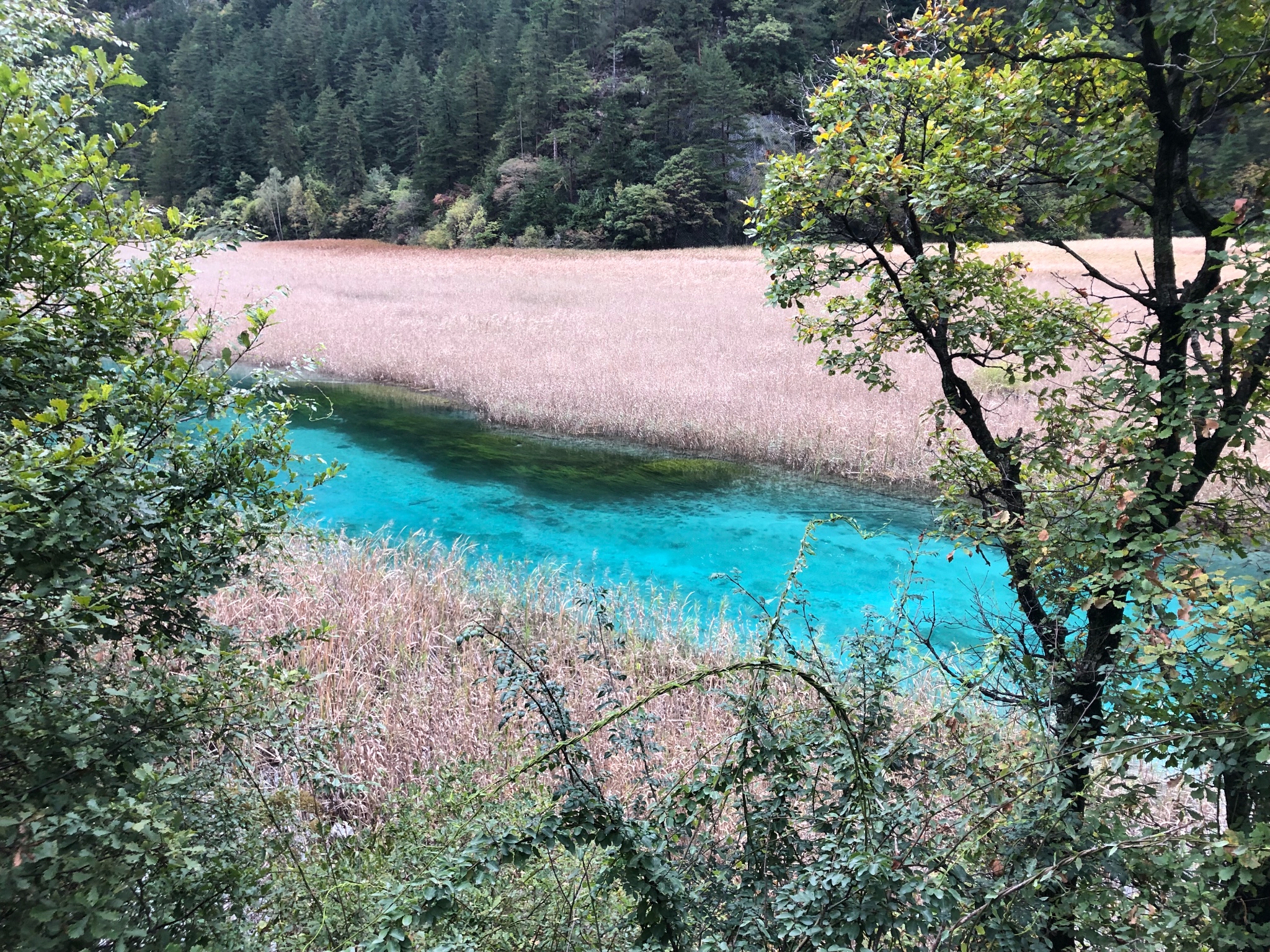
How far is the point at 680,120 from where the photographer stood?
50.2m

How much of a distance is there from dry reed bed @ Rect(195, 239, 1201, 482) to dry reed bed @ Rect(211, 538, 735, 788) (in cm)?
277

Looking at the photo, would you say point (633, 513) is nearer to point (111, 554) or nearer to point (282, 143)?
point (111, 554)

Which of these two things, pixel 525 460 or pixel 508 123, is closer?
pixel 525 460

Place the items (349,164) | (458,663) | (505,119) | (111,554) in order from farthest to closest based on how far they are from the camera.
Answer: (349,164)
(505,119)
(458,663)
(111,554)

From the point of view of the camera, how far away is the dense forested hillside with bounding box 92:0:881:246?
157ft

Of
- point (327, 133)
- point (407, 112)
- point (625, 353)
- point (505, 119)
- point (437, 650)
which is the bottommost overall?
point (437, 650)

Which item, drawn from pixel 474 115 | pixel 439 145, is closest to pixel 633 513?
pixel 439 145

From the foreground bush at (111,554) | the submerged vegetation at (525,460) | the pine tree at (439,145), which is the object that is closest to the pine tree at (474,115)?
the pine tree at (439,145)

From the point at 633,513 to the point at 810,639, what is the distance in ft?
26.3

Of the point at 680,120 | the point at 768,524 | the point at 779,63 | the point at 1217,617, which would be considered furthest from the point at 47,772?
the point at 779,63

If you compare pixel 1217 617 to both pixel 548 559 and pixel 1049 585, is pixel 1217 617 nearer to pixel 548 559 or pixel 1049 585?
pixel 1049 585

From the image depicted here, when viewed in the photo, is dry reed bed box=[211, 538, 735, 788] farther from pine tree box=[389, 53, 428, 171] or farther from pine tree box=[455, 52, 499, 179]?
pine tree box=[389, 53, 428, 171]

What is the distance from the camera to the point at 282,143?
203 feet

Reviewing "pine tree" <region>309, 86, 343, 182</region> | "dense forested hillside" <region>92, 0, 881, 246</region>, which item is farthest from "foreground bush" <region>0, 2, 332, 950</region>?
"pine tree" <region>309, 86, 343, 182</region>
